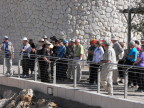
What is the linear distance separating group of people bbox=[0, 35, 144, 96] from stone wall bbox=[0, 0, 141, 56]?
4230 millimetres

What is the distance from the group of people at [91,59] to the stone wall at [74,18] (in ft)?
13.9

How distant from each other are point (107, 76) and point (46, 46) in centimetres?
321

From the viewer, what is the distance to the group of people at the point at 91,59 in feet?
34.2

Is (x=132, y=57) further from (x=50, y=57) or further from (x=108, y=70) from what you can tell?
(x=50, y=57)

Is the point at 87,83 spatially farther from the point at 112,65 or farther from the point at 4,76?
the point at 4,76

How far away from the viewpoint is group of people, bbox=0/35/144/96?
10438 mm

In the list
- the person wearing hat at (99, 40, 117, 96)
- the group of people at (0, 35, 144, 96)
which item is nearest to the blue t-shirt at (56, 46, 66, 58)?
the group of people at (0, 35, 144, 96)

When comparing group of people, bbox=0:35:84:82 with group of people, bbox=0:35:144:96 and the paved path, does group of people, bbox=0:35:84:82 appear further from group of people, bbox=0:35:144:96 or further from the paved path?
the paved path

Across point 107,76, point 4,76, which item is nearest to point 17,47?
point 4,76

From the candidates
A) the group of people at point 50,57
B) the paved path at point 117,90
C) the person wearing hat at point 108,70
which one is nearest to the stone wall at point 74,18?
the group of people at point 50,57

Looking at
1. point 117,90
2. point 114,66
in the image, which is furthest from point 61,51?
point 114,66

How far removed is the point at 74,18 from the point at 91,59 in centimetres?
585

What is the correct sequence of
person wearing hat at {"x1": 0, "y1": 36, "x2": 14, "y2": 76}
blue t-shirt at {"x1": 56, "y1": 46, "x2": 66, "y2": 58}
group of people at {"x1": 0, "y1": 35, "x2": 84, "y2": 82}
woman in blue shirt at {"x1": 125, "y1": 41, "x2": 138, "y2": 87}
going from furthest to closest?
1. person wearing hat at {"x1": 0, "y1": 36, "x2": 14, "y2": 76}
2. blue t-shirt at {"x1": 56, "y1": 46, "x2": 66, "y2": 58}
3. group of people at {"x1": 0, "y1": 35, "x2": 84, "y2": 82}
4. woman in blue shirt at {"x1": 125, "y1": 41, "x2": 138, "y2": 87}

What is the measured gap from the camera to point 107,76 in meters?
10.3
